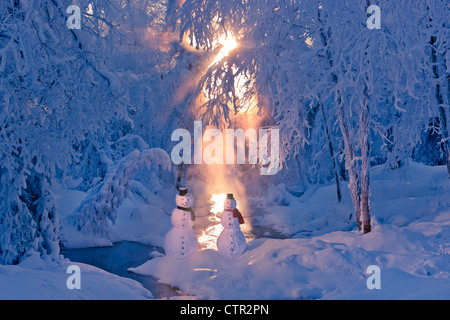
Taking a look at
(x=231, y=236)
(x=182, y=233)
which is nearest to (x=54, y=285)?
(x=182, y=233)

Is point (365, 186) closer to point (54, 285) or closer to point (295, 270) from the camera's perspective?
point (295, 270)

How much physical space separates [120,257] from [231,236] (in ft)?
11.9

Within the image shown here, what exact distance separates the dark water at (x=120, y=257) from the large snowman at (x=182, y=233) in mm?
748

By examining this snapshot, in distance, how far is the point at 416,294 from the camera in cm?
512

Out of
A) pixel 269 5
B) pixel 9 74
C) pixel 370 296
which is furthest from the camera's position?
pixel 269 5

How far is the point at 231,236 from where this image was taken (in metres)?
8.81

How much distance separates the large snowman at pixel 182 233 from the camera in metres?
8.84

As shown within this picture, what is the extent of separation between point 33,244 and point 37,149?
1646 mm

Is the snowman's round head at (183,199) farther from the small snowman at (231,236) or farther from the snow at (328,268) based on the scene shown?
the snow at (328,268)

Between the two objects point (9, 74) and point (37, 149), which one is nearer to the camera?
point (9, 74)

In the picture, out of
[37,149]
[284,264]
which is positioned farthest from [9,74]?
[284,264]

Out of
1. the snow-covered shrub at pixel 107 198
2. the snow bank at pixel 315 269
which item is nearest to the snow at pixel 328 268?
the snow bank at pixel 315 269

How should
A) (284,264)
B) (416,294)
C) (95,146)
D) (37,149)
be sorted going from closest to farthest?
(416,294), (37,149), (284,264), (95,146)
